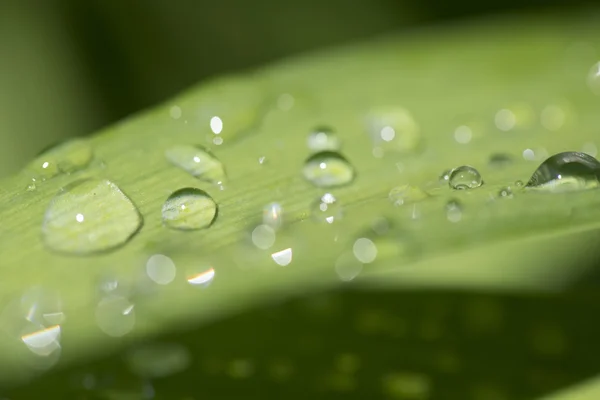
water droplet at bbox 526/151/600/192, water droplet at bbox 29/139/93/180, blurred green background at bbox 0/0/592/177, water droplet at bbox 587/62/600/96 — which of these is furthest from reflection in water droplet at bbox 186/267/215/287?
blurred green background at bbox 0/0/592/177

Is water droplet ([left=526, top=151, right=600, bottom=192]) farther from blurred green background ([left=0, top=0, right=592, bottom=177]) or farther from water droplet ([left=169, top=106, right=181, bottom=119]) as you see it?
blurred green background ([left=0, top=0, right=592, bottom=177])

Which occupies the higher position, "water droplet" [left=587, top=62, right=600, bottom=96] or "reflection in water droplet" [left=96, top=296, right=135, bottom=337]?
"water droplet" [left=587, top=62, right=600, bottom=96]

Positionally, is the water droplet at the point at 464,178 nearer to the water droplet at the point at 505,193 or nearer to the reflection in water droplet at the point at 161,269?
the water droplet at the point at 505,193

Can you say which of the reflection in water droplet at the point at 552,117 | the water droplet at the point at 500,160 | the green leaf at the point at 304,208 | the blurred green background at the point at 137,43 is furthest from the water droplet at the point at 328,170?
the blurred green background at the point at 137,43

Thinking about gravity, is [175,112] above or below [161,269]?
above

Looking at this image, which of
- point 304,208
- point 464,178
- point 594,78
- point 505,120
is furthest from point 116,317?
point 594,78

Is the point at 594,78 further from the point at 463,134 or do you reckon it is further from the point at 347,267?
the point at 347,267
